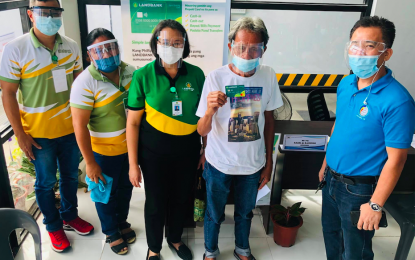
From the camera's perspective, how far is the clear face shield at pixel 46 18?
1.99 m

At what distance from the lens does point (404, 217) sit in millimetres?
1971

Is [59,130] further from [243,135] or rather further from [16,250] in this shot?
[243,135]

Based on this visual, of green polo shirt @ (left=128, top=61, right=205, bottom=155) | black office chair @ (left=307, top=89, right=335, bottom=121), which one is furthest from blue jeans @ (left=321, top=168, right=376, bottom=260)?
black office chair @ (left=307, top=89, right=335, bottom=121)

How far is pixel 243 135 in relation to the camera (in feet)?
5.90

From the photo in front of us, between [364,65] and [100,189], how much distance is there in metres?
1.73

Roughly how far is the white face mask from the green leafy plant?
1427 mm

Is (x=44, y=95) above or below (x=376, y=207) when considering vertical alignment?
above

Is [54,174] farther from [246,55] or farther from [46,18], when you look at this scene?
[246,55]

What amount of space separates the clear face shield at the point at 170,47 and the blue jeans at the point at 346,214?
3.56 feet

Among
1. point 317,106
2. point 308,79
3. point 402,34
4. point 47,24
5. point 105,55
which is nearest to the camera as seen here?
point 105,55

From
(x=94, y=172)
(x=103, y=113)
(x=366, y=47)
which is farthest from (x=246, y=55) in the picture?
(x=94, y=172)

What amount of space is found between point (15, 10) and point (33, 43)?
67cm

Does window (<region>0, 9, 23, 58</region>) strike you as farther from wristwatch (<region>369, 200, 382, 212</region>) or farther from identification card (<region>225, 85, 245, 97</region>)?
wristwatch (<region>369, 200, 382, 212</region>)

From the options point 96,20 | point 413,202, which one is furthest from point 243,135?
point 96,20
